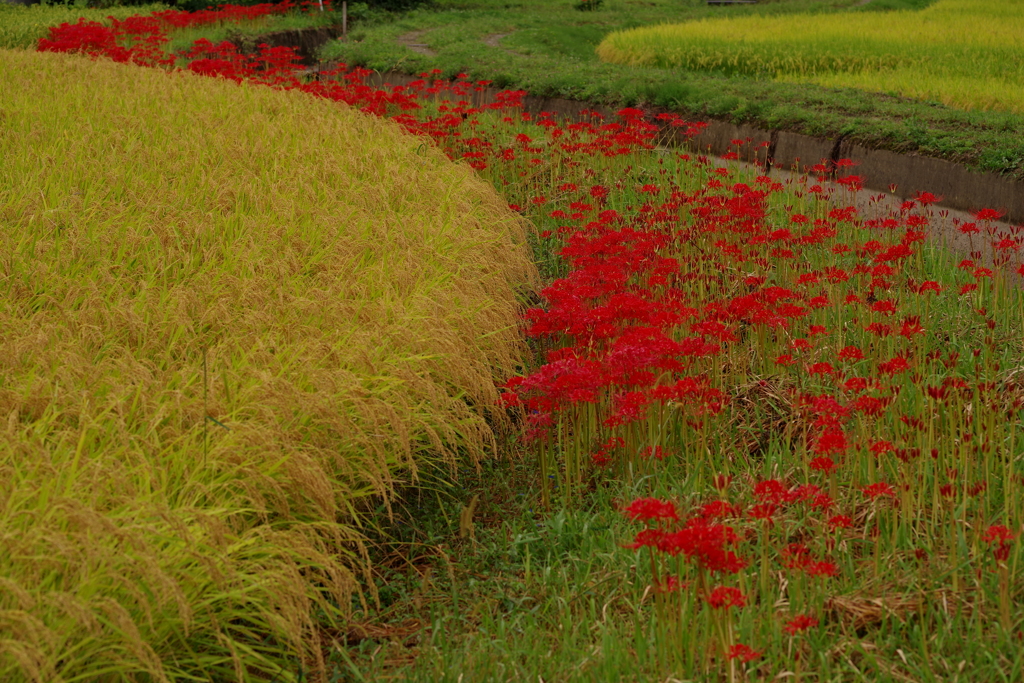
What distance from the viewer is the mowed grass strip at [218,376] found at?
7.68 ft

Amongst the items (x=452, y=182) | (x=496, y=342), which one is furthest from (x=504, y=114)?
(x=496, y=342)

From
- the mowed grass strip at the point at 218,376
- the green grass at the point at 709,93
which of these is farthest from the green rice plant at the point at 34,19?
the mowed grass strip at the point at 218,376

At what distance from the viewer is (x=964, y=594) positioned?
2631 mm

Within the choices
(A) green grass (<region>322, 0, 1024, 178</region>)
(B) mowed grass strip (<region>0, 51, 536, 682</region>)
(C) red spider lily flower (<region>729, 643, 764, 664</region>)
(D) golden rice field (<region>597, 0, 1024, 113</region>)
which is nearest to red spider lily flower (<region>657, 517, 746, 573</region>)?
(C) red spider lily flower (<region>729, 643, 764, 664</region>)

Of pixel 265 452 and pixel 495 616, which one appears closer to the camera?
pixel 265 452

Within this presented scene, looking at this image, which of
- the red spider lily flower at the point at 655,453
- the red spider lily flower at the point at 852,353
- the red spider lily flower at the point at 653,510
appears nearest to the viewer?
the red spider lily flower at the point at 653,510

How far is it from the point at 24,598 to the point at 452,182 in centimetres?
417

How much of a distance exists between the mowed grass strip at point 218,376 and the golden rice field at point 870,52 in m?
6.36

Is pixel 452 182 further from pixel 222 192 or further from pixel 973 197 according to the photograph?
pixel 973 197

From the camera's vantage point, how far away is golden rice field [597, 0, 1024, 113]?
10391 millimetres

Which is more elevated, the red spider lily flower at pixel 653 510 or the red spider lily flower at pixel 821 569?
the red spider lily flower at pixel 653 510

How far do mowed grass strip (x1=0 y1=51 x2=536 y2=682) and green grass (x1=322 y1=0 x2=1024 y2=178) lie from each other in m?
3.38

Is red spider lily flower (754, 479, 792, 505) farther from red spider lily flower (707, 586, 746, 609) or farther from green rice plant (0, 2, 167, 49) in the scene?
green rice plant (0, 2, 167, 49)

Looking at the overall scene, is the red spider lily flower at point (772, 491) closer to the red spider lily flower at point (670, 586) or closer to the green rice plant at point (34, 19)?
the red spider lily flower at point (670, 586)
